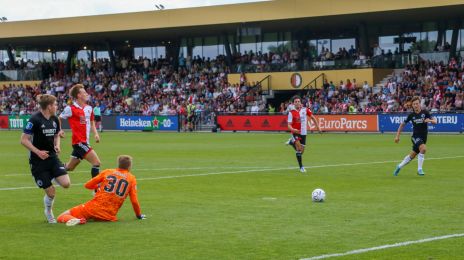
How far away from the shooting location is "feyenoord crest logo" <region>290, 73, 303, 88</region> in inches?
2222

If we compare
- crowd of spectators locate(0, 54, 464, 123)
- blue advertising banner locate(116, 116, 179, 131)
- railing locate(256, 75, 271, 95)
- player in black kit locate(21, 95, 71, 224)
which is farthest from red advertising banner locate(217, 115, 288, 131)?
player in black kit locate(21, 95, 71, 224)

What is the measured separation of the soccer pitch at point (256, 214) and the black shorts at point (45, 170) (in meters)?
0.65

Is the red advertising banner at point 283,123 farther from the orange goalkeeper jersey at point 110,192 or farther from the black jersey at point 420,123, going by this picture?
the orange goalkeeper jersey at point 110,192

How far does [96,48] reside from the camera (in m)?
75.2

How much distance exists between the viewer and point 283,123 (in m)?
47.4

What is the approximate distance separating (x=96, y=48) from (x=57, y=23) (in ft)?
32.7

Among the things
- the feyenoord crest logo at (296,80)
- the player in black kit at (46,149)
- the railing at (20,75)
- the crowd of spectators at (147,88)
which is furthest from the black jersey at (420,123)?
the railing at (20,75)

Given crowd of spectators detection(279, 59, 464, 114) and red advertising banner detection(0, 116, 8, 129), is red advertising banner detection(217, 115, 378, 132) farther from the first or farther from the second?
red advertising banner detection(0, 116, 8, 129)

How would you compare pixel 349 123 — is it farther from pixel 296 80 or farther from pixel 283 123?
pixel 296 80

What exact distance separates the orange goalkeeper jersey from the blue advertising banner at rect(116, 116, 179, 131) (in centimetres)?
4116

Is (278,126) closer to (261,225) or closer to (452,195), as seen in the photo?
(452,195)

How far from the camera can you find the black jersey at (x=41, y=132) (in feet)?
39.1

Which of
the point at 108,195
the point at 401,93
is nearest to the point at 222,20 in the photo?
the point at 401,93

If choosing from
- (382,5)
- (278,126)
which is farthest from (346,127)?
(382,5)
